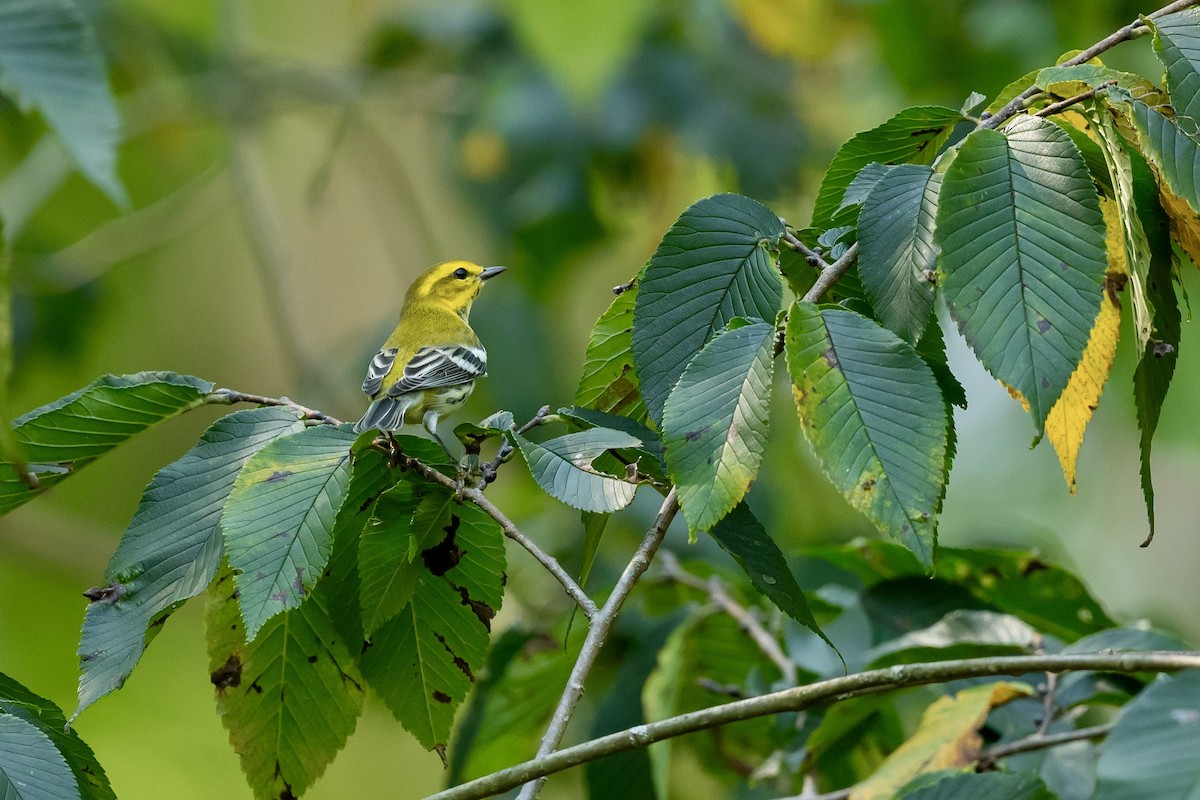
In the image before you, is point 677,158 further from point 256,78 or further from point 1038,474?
point 1038,474

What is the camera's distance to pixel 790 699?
0.90m

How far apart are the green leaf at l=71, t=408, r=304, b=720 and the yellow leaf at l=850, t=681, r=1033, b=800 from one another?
69 centimetres

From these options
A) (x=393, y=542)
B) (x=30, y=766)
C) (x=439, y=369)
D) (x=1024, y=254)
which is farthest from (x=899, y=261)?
(x=439, y=369)

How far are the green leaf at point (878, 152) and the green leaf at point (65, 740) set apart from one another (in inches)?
29.9

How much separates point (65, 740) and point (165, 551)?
196 millimetres

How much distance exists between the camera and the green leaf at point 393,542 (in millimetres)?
994

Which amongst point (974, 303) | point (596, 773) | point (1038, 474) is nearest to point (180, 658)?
point (1038, 474)

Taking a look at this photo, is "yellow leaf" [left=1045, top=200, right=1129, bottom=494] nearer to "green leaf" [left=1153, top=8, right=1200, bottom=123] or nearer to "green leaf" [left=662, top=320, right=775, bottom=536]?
"green leaf" [left=1153, top=8, right=1200, bottom=123]

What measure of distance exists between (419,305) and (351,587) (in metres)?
1.39

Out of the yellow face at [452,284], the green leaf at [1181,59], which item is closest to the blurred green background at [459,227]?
the yellow face at [452,284]

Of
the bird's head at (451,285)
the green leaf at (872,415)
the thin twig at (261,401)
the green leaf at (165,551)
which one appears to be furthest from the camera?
the bird's head at (451,285)

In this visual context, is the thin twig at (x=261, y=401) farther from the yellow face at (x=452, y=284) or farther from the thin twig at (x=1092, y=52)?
the yellow face at (x=452, y=284)

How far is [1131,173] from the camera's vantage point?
3.09 ft

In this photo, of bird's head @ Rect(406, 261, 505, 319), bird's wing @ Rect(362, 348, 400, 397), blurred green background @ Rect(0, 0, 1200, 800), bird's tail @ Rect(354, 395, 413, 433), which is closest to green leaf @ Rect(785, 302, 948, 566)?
bird's tail @ Rect(354, 395, 413, 433)
